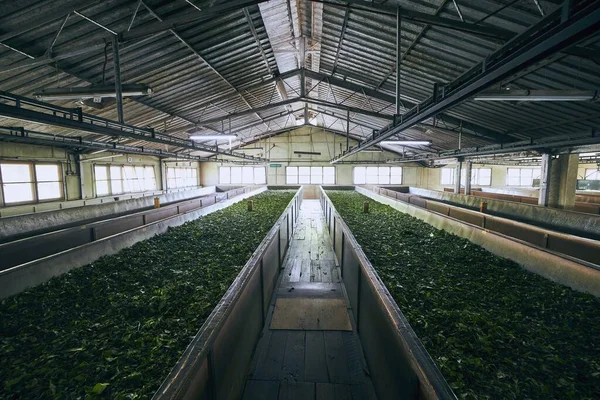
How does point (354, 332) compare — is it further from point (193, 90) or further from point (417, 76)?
point (193, 90)

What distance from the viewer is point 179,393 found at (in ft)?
4.11

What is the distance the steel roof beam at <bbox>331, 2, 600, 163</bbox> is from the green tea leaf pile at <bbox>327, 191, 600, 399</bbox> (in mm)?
2063

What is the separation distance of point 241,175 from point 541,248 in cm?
2015

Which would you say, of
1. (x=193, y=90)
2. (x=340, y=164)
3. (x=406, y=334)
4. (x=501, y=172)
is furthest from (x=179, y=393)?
(x=501, y=172)

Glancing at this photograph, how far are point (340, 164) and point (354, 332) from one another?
18385 millimetres

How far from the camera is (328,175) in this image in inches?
835

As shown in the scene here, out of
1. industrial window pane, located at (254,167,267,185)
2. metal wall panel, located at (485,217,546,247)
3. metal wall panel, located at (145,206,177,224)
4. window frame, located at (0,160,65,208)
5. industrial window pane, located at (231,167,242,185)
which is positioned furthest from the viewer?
industrial window pane, located at (231,167,242,185)

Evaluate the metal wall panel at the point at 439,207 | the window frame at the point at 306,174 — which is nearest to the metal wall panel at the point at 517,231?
the metal wall panel at the point at 439,207

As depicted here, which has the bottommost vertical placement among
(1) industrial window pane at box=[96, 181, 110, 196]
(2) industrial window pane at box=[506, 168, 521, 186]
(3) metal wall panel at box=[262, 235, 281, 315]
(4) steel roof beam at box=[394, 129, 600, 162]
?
(3) metal wall panel at box=[262, 235, 281, 315]

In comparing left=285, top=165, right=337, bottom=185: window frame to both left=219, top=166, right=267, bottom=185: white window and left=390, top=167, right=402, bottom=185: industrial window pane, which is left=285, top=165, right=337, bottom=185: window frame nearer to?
left=219, top=166, right=267, bottom=185: white window

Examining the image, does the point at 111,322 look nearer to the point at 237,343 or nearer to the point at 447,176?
the point at 237,343

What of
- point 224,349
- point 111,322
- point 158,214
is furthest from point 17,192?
point 224,349

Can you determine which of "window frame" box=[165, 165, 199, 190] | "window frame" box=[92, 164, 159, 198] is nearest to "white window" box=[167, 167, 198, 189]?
"window frame" box=[165, 165, 199, 190]

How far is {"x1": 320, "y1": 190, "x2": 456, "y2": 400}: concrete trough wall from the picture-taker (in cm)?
137
